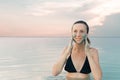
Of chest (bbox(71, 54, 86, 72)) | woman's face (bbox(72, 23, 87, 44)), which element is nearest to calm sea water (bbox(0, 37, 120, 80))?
chest (bbox(71, 54, 86, 72))

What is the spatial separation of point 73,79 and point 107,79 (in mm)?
14295

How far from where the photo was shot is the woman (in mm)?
3584

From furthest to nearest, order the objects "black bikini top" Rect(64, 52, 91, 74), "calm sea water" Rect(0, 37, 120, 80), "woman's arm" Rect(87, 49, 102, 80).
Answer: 1. "calm sea water" Rect(0, 37, 120, 80)
2. "black bikini top" Rect(64, 52, 91, 74)
3. "woman's arm" Rect(87, 49, 102, 80)

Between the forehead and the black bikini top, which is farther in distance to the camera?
the black bikini top

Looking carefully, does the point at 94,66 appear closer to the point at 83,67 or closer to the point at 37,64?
the point at 83,67

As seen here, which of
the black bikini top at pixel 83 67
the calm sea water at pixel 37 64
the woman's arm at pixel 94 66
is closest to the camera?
the woman's arm at pixel 94 66

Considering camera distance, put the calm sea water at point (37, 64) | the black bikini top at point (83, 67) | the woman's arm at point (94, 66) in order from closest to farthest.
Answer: the woman's arm at point (94, 66) → the black bikini top at point (83, 67) → the calm sea water at point (37, 64)

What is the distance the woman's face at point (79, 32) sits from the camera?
358 cm

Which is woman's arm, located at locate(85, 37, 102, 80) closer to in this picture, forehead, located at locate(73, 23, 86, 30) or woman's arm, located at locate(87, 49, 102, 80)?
woman's arm, located at locate(87, 49, 102, 80)

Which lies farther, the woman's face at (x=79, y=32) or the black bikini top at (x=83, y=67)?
the black bikini top at (x=83, y=67)

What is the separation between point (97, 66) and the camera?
3574 mm

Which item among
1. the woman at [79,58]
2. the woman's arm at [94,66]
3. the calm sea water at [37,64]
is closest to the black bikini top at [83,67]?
the woman at [79,58]

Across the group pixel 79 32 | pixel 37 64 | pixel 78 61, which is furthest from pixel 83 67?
pixel 37 64

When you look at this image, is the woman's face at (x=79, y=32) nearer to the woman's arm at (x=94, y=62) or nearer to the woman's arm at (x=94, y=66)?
the woman's arm at (x=94, y=62)
